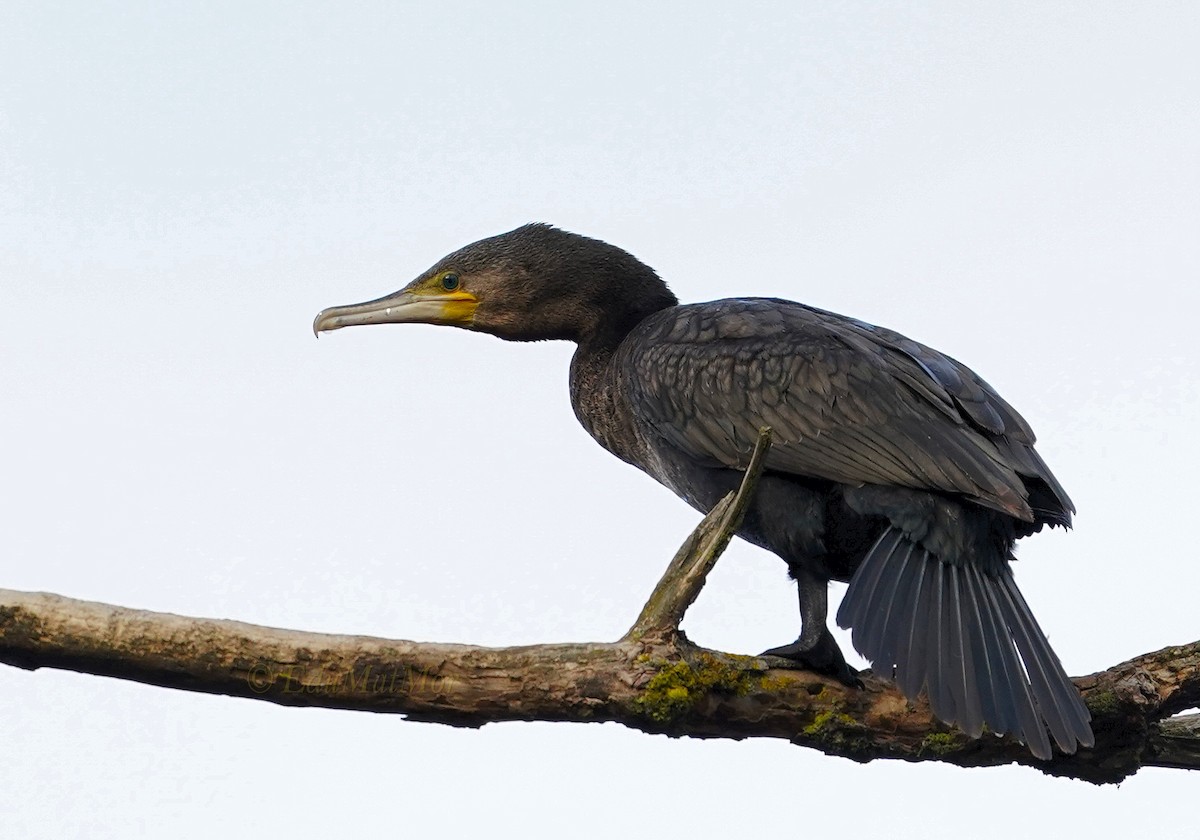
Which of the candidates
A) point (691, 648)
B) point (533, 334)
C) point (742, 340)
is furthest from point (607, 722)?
point (533, 334)

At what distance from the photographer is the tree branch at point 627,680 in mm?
3506

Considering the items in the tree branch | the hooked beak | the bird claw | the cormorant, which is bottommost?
the tree branch

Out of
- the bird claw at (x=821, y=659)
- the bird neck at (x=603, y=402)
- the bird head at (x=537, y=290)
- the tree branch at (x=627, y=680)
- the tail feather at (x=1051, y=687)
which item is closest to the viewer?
the tree branch at (x=627, y=680)

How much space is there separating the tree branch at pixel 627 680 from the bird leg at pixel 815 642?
0.06m

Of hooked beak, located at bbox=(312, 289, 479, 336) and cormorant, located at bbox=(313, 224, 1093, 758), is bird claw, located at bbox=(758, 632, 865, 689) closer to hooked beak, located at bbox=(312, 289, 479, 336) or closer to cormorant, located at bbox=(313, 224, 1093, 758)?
cormorant, located at bbox=(313, 224, 1093, 758)

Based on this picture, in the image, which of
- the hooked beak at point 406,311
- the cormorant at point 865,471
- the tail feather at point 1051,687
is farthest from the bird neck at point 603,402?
the tail feather at point 1051,687

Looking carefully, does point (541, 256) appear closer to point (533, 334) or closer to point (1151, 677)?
point (533, 334)

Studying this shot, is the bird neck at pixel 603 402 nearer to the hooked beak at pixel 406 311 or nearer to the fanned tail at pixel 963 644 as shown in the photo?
the hooked beak at pixel 406 311

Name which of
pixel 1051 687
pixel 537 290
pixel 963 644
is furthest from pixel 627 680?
pixel 537 290

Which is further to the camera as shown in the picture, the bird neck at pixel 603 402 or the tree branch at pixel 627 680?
the bird neck at pixel 603 402

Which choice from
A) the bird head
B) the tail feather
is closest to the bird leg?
the tail feather

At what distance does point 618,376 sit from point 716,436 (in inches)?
26.6

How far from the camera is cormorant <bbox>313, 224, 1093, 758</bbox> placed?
414 cm

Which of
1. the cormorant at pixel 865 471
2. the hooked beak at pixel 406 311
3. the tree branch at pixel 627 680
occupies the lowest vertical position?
the tree branch at pixel 627 680
